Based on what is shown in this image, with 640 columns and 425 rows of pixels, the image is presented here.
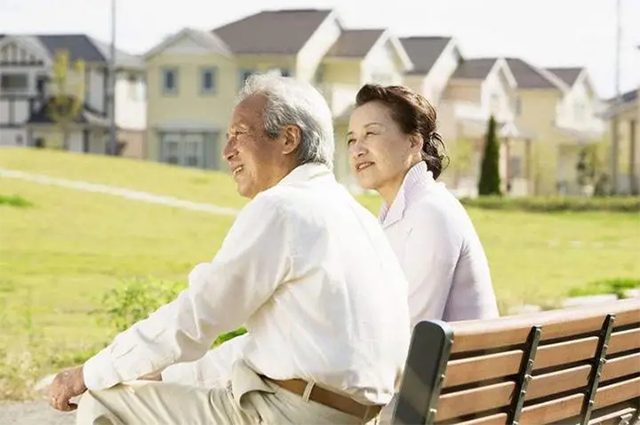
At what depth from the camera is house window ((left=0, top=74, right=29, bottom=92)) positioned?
2564 inches

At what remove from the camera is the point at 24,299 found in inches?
645

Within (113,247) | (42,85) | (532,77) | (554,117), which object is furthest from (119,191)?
(554,117)

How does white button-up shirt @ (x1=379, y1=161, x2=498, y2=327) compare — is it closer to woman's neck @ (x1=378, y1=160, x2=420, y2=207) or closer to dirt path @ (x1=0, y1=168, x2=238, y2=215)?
woman's neck @ (x1=378, y1=160, x2=420, y2=207)

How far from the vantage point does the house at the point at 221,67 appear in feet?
189

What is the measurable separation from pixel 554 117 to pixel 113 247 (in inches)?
1994

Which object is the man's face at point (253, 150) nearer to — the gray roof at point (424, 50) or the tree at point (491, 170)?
the tree at point (491, 170)

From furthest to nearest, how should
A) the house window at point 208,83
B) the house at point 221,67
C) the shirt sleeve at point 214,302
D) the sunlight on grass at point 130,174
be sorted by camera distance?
1. the house window at point 208,83
2. the house at point 221,67
3. the sunlight on grass at point 130,174
4. the shirt sleeve at point 214,302

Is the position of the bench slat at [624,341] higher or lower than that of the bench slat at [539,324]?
lower

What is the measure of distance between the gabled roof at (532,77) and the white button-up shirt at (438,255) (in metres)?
68.0

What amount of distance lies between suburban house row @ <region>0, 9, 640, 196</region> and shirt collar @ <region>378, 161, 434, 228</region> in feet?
144

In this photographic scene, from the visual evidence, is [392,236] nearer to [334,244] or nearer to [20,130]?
[334,244]

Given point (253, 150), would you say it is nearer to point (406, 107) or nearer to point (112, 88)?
point (406, 107)

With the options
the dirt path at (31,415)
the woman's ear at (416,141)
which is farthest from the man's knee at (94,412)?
the dirt path at (31,415)

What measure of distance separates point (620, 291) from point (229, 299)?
11.5 meters
